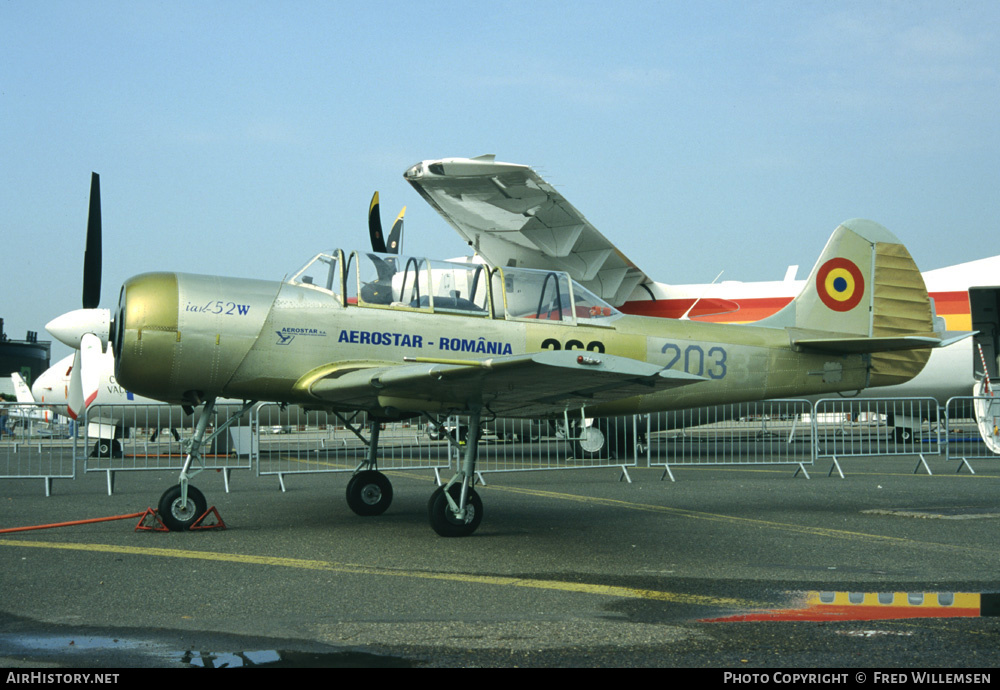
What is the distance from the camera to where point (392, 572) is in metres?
5.21

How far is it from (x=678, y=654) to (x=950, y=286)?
16997 mm

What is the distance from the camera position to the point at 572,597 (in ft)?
14.7

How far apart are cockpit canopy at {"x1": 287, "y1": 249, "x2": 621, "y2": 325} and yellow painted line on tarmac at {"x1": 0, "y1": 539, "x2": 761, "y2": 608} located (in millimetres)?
2305

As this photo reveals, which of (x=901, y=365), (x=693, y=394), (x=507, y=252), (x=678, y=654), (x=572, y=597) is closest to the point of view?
(x=678, y=654)

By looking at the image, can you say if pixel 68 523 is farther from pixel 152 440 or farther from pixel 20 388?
pixel 20 388

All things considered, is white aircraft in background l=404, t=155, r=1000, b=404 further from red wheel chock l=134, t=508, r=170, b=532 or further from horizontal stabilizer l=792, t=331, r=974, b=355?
red wheel chock l=134, t=508, r=170, b=532

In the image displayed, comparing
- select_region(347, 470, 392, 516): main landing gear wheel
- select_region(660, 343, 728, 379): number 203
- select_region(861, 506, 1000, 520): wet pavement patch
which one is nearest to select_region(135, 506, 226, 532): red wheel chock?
select_region(347, 470, 392, 516): main landing gear wheel

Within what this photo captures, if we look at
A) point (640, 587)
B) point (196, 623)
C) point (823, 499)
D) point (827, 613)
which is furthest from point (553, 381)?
point (823, 499)

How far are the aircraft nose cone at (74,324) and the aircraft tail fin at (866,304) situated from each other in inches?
384

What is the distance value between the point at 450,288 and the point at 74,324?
907cm

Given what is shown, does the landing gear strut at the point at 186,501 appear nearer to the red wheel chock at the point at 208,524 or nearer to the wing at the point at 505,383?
the red wheel chock at the point at 208,524

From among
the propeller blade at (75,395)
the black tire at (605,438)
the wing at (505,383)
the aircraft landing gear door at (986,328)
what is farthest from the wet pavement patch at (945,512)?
the aircraft landing gear door at (986,328)

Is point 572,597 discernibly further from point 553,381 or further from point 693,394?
point 693,394

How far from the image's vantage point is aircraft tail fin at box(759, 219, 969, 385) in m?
9.09
